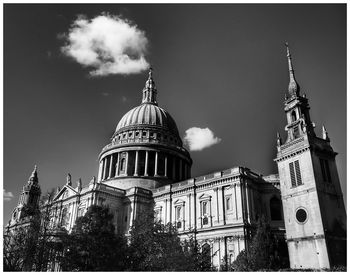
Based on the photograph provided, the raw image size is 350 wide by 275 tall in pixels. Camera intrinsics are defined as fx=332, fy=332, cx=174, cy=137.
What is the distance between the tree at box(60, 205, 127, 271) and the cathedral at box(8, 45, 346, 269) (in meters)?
11.5

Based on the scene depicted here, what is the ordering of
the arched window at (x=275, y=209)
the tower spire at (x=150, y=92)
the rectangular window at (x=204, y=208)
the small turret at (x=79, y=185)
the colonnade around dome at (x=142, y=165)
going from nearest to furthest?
1. the arched window at (x=275, y=209)
2. the rectangular window at (x=204, y=208)
3. the small turret at (x=79, y=185)
4. the colonnade around dome at (x=142, y=165)
5. the tower spire at (x=150, y=92)

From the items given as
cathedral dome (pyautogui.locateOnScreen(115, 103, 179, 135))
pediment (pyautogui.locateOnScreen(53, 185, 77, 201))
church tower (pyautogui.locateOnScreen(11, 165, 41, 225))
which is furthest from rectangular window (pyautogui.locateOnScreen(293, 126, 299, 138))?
church tower (pyautogui.locateOnScreen(11, 165, 41, 225))

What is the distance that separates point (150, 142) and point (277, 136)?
30.4 m

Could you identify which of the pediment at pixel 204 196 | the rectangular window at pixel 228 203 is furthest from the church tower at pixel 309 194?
the pediment at pixel 204 196

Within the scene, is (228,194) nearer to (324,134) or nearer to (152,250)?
(324,134)

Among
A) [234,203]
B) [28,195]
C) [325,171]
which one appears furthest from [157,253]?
[28,195]

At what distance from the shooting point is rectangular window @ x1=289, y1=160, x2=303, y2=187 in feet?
125

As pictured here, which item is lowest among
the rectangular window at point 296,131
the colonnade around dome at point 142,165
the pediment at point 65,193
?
the pediment at point 65,193

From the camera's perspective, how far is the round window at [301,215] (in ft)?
117

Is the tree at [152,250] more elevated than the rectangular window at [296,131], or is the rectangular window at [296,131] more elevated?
the rectangular window at [296,131]

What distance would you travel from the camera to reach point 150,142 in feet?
222

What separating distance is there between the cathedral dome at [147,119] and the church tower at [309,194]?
36032mm

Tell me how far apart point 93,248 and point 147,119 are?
49.9 metres

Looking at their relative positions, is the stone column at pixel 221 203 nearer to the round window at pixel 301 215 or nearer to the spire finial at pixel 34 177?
the round window at pixel 301 215
